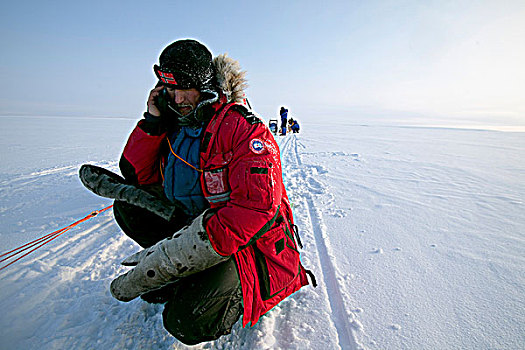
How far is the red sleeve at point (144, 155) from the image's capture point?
1.58 metres

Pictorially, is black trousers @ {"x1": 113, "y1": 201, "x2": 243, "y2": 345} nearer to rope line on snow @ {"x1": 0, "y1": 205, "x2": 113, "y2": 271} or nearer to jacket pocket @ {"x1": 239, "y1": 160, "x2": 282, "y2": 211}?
jacket pocket @ {"x1": 239, "y1": 160, "x2": 282, "y2": 211}

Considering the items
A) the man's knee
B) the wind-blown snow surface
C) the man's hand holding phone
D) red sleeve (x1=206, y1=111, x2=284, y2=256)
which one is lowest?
the wind-blown snow surface

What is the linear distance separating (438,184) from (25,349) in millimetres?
5052

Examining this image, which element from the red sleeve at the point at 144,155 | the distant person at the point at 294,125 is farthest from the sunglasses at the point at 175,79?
the distant person at the point at 294,125

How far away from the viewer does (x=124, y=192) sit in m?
1.64

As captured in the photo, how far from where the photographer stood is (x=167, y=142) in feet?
5.24

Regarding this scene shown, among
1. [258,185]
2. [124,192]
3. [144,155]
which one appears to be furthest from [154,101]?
[258,185]

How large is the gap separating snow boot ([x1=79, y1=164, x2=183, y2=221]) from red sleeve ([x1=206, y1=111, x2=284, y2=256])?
50 cm

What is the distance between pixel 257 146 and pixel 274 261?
1.84 feet

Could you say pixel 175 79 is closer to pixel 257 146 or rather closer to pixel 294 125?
pixel 257 146

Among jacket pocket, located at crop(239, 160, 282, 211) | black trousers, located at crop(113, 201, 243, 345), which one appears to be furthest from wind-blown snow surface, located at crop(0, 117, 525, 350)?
jacket pocket, located at crop(239, 160, 282, 211)

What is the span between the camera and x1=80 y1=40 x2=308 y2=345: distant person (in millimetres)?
1127

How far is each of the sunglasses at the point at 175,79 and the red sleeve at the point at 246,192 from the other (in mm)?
352

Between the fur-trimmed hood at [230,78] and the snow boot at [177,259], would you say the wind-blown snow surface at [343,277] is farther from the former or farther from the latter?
the fur-trimmed hood at [230,78]
